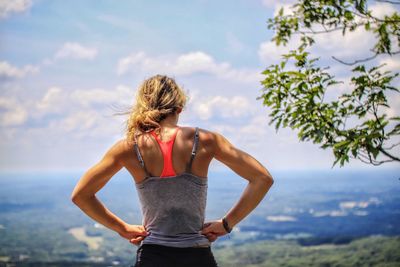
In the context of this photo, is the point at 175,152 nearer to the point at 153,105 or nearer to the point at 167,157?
the point at 167,157

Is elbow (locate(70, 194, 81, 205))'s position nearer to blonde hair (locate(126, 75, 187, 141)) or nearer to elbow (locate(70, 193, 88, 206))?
elbow (locate(70, 193, 88, 206))

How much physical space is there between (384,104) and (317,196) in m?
201

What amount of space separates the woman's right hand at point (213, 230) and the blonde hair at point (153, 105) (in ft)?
1.83

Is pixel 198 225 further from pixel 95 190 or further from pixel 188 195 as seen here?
→ pixel 95 190

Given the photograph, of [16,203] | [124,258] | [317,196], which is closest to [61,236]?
[124,258]

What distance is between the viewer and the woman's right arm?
245cm

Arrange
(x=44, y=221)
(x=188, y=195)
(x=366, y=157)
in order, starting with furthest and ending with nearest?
(x=44, y=221), (x=366, y=157), (x=188, y=195)

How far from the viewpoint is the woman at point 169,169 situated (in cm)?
239

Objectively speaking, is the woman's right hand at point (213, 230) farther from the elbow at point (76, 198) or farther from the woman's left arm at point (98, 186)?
the elbow at point (76, 198)

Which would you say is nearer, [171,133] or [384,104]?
[171,133]

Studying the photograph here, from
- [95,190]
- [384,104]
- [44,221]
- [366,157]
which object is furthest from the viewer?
[44,221]

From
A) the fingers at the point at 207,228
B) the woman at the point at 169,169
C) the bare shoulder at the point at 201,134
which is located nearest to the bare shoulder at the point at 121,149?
the woman at the point at 169,169

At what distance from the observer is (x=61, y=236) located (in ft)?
384

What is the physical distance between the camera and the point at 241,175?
2.55 metres
